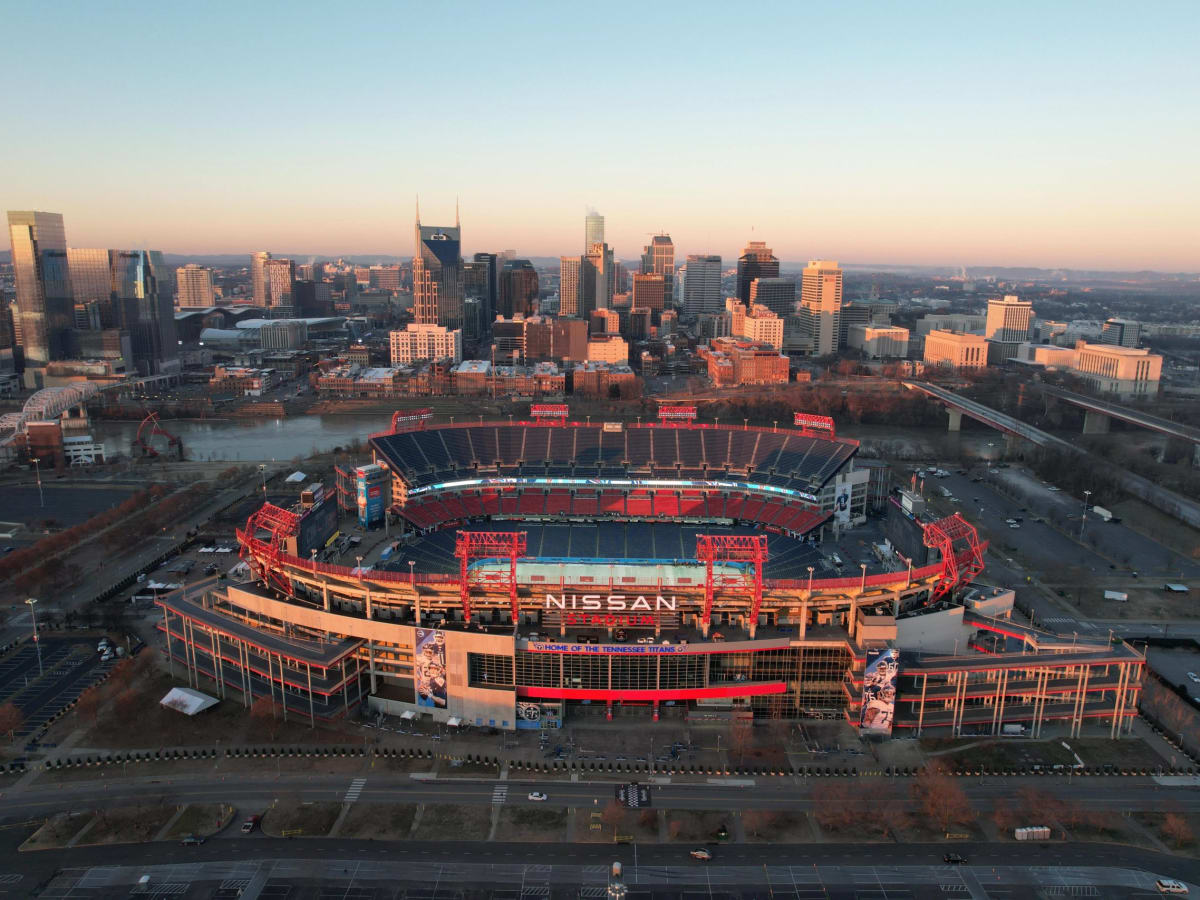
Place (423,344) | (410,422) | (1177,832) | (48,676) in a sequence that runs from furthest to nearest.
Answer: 1. (423,344)
2. (410,422)
3. (48,676)
4. (1177,832)

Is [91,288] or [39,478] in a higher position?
[91,288]

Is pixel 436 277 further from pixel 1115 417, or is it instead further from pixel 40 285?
pixel 1115 417

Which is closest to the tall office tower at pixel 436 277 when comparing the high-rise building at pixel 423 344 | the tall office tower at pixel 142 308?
the high-rise building at pixel 423 344

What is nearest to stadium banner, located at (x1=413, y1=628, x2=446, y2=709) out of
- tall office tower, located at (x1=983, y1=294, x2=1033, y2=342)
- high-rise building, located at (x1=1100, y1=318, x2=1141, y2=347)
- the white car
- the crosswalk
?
the crosswalk

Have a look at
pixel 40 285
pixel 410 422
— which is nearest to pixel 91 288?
pixel 40 285

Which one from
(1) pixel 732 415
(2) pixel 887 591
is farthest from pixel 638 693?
(1) pixel 732 415

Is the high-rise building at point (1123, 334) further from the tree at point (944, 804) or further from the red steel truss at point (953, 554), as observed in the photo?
the tree at point (944, 804)
